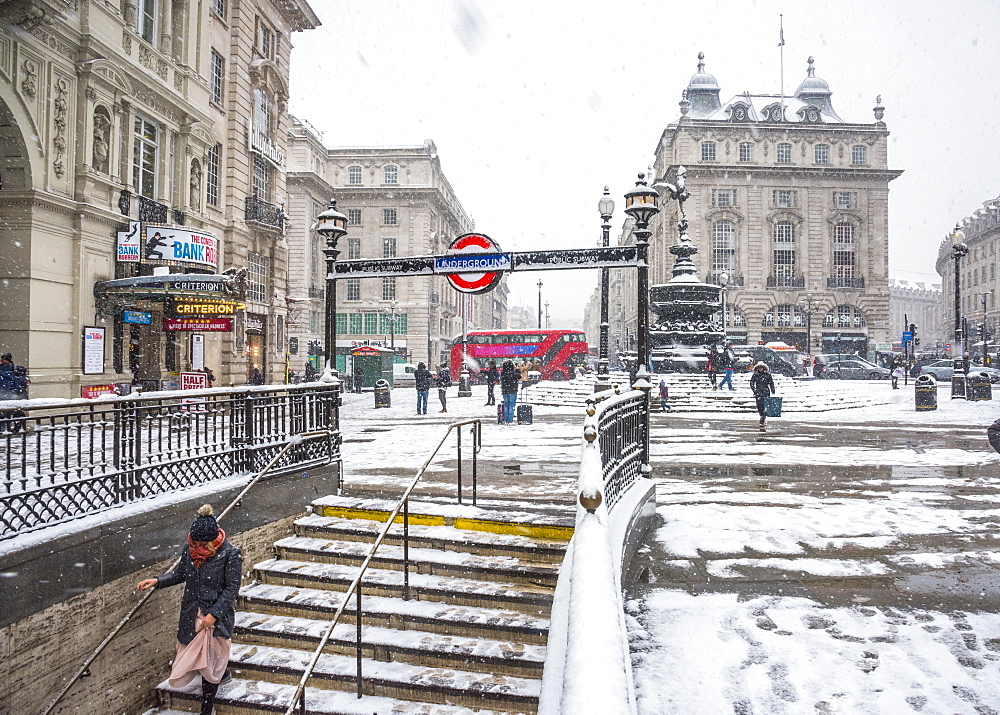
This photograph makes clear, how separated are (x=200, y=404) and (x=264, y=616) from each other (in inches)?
97.5

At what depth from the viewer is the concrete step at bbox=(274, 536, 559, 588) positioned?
661cm

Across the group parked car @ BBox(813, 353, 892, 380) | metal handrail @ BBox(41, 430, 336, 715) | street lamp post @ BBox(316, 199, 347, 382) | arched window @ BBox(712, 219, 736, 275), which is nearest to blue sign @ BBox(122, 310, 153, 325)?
street lamp post @ BBox(316, 199, 347, 382)

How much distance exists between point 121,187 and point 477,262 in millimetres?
14446

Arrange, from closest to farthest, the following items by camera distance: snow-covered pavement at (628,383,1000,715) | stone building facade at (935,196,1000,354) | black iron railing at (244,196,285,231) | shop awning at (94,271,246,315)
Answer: snow-covered pavement at (628,383,1000,715) → shop awning at (94,271,246,315) → black iron railing at (244,196,285,231) → stone building facade at (935,196,1000,354)

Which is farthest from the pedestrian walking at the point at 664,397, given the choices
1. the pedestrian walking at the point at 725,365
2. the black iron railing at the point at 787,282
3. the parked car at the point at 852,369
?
the black iron railing at the point at 787,282

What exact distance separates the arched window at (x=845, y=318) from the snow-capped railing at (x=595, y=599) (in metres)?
66.9

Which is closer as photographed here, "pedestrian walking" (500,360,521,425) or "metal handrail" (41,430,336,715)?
"metal handrail" (41,430,336,715)

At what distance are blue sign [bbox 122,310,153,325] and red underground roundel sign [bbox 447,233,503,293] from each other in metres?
13.7

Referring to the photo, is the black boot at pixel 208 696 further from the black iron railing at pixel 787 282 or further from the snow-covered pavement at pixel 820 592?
the black iron railing at pixel 787 282

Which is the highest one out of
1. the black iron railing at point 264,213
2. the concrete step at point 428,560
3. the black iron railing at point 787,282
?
the black iron railing at point 787,282

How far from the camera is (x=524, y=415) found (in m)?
19.0

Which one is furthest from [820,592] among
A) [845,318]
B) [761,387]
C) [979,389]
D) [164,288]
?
[845,318]

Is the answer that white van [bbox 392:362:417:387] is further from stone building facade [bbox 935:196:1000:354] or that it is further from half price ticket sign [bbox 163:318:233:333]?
stone building facade [bbox 935:196:1000:354]

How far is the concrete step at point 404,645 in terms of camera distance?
18.5 feet
